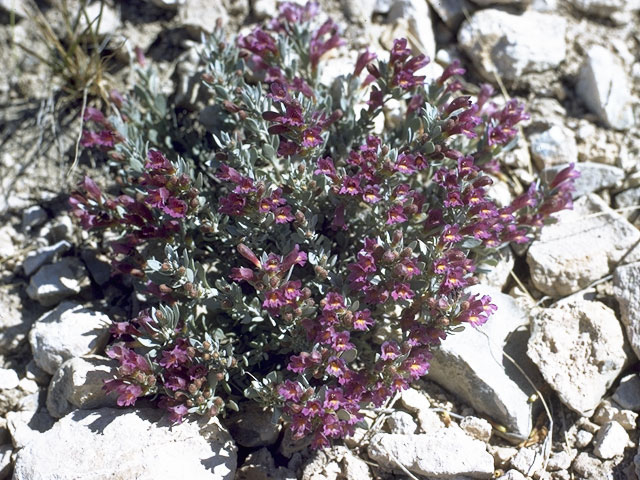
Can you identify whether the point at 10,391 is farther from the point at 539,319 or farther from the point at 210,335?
the point at 539,319

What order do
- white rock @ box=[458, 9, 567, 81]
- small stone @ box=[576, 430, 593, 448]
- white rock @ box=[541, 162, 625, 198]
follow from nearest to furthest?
small stone @ box=[576, 430, 593, 448] → white rock @ box=[541, 162, 625, 198] → white rock @ box=[458, 9, 567, 81]

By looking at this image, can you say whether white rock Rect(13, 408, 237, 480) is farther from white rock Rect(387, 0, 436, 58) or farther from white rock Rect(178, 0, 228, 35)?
white rock Rect(387, 0, 436, 58)

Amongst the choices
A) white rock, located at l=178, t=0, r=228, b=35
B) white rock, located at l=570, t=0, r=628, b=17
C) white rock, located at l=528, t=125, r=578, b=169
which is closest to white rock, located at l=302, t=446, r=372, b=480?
white rock, located at l=528, t=125, r=578, b=169

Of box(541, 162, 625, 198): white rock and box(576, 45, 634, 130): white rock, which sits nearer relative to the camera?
box(541, 162, 625, 198): white rock

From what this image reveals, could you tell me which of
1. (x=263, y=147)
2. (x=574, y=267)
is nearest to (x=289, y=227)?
(x=263, y=147)

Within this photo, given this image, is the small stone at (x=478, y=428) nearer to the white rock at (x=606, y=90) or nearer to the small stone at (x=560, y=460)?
the small stone at (x=560, y=460)

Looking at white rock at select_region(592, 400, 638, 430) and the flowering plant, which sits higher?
the flowering plant

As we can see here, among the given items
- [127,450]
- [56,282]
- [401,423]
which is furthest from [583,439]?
[56,282]
